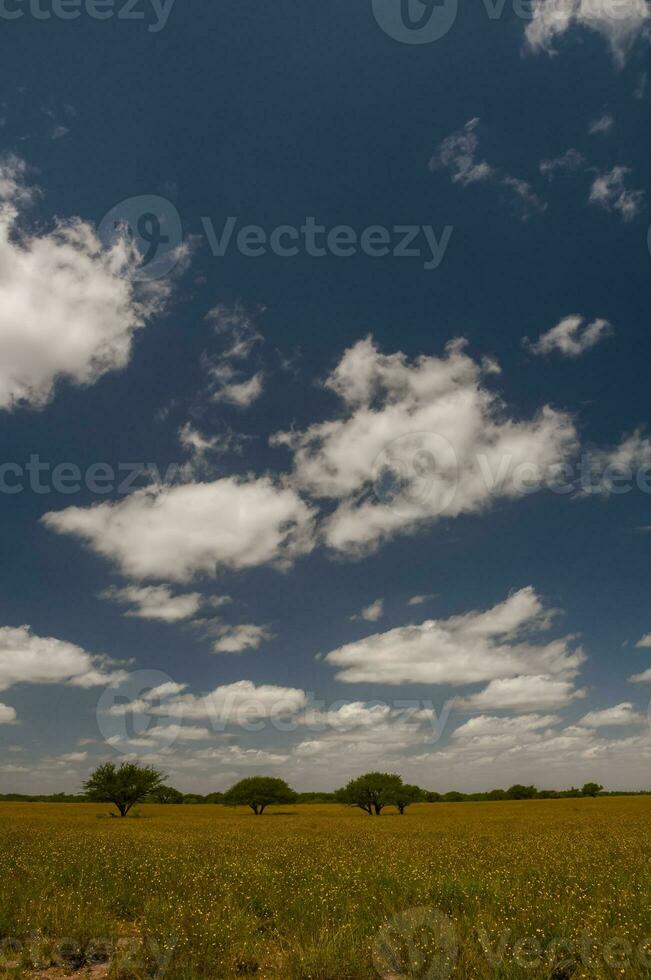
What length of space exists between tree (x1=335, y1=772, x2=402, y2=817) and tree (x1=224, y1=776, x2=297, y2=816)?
28.4 feet

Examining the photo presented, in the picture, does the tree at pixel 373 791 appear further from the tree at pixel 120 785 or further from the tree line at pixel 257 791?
the tree at pixel 120 785

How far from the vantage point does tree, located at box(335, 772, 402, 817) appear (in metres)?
79.0

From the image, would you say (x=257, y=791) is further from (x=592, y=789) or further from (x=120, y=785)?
(x=592, y=789)

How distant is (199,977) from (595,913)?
17.9ft

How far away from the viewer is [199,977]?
257 inches

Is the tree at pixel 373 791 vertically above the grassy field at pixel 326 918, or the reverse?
the grassy field at pixel 326 918

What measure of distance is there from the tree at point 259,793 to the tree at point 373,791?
28.4 feet

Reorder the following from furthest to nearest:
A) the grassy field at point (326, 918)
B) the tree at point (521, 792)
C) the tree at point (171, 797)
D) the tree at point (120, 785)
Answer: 1. the tree at point (521, 792)
2. the tree at point (171, 797)
3. the tree at point (120, 785)
4. the grassy field at point (326, 918)

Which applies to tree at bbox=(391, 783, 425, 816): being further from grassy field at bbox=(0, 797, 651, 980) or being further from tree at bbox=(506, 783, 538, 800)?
grassy field at bbox=(0, 797, 651, 980)

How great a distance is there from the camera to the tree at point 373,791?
79000mm

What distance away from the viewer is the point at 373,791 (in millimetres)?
79688

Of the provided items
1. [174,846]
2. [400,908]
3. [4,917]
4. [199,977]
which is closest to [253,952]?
[199,977]

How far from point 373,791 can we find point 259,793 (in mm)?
16061

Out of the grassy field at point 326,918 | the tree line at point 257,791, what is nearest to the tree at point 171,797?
the tree line at point 257,791
